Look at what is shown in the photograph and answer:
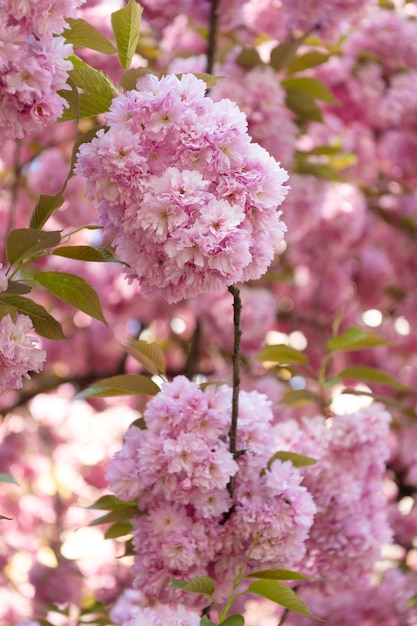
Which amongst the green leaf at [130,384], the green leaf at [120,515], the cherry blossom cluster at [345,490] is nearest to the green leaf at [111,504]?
the green leaf at [120,515]

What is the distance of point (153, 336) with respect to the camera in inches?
134

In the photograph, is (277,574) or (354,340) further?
(354,340)

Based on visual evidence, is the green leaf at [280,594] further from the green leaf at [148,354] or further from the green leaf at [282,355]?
the green leaf at [282,355]

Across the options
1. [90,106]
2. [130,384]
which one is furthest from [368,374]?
[90,106]

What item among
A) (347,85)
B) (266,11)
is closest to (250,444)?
(266,11)

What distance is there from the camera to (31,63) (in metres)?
0.86

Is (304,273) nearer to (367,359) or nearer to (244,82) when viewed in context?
(367,359)

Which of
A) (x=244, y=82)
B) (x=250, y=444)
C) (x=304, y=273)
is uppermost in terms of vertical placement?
(x=244, y=82)

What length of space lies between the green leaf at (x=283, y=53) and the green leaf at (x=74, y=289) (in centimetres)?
108

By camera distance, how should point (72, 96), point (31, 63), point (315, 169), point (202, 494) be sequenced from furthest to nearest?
1. point (315, 169)
2. point (202, 494)
3. point (72, 96)
4. point (31, 63)

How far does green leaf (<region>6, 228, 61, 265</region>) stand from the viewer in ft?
3.17

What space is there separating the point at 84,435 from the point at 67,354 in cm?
43

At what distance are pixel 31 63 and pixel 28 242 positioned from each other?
211 mm

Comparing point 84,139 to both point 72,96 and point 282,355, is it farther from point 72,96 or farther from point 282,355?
point 282,355
